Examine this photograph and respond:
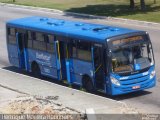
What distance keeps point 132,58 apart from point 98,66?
1224mm

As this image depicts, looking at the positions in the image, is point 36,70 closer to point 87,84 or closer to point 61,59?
point 61,59

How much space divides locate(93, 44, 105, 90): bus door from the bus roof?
1.15 feet

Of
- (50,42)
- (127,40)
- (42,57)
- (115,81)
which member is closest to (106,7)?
(42,57)

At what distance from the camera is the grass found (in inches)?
1651

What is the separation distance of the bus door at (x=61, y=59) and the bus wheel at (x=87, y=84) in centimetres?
147

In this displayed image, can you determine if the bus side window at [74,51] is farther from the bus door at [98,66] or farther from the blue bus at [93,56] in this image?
the bus door at [98,66]

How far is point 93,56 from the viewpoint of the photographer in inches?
775

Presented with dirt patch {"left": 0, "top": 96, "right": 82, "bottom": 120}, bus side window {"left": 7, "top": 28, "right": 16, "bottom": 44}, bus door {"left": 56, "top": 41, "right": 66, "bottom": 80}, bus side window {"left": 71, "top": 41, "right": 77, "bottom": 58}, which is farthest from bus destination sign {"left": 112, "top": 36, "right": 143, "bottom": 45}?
bus side window {"left": 7, "top": 28, "right": 16, "bottom": 44}

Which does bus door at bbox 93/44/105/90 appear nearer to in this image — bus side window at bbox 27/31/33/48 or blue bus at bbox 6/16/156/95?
blue bus at bbox 6/16/156/95

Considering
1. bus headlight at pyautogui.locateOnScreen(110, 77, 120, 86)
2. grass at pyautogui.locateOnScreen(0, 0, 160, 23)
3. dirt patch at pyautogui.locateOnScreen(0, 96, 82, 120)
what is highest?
dirt patch at pyautogui.locateOnScreen(0, 96, 82, 120)

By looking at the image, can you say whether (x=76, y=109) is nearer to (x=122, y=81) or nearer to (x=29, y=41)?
(x=122, y=81)

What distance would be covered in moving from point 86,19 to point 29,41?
20.5 metres

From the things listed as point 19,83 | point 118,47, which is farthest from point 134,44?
point 19,83

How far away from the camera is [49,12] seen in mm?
51094
